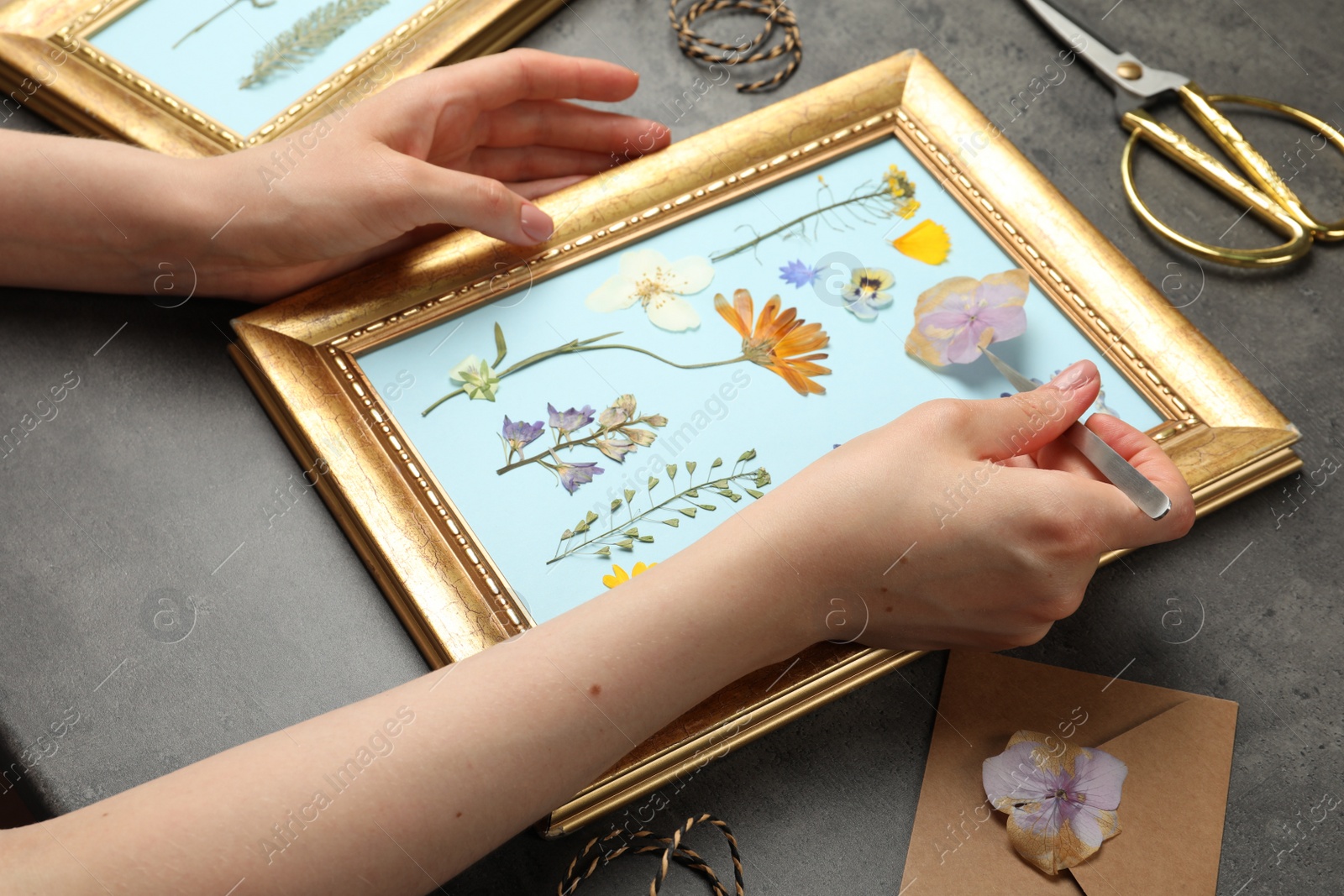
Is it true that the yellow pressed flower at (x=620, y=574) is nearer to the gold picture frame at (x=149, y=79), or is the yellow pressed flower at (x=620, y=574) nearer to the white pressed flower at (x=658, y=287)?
the white pressed flower at (x=658, y=287)

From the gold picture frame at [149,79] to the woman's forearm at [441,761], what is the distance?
1.77 feet

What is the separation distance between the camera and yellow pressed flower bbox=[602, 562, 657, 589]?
2.13 feet

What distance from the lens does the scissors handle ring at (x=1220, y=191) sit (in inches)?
31.4

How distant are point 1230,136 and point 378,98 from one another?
75 cm

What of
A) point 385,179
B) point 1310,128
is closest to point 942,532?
point 385,179

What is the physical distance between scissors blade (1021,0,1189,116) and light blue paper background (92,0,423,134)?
0.64 m

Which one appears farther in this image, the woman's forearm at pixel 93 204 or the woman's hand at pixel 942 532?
the woman's forearm at pixel 93 204

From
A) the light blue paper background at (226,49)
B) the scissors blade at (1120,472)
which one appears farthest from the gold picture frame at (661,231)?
the light blue paper background at (226,49)

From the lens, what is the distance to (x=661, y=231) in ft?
2.54

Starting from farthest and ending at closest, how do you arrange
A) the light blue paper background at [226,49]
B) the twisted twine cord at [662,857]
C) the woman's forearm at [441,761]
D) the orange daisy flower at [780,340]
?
the light blue paper background at [226,49], the orange daisy flower at [780,340], the twisted twine cord at [662,857], the woman's forearm at [441,761]

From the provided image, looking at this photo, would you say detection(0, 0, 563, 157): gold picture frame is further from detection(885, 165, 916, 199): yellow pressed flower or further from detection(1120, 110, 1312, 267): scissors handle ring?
detection(1120, 110, 1312, 267): scissors handle ring

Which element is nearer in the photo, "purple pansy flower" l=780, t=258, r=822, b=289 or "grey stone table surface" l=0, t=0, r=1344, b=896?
"grey stone table surface" l=0, t=0, r=1344, b=896

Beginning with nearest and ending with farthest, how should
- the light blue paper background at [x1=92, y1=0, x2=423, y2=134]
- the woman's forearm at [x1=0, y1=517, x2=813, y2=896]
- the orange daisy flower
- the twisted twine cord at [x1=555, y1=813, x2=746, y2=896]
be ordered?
the woman's forearm at [x1=0, y1=517, x2=813, y2=896], the twisted twine cord at [x1=555, y1=813, x2=746, y2=896], the orange daisy flower, the light blue paper background at [x1=92, y1=0, x2=423, y2=134]

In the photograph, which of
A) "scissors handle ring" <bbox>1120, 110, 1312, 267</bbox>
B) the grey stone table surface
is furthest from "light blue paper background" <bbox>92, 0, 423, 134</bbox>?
"scissors handle ring" <bbox>1120, 110, 1312, 267</bbox>
